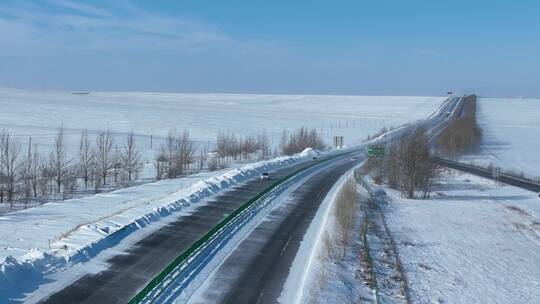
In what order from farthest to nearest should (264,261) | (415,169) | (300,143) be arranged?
(300,143)
(415,169)
(264,261)

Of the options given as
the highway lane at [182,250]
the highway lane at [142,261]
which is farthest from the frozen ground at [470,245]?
the highway lane at [142,261]

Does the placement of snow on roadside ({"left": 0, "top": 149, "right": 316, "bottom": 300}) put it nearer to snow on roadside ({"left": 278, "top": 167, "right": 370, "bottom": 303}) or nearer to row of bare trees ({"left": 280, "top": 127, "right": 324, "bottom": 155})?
snow on roadside ({"left": 278, "top": 167, "right": 370, "bottom": 303})

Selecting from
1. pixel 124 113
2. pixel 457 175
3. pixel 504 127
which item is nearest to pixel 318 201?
pixel 457 175

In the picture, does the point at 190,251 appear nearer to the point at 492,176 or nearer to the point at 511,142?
the point at 492,176

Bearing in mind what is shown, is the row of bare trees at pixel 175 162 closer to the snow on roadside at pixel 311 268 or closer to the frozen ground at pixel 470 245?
the frozen ground at pixel 470 245

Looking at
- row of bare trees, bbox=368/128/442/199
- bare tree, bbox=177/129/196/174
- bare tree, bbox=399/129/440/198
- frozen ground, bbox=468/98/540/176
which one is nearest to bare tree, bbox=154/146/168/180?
bare tree, bbox=177/129/196/174

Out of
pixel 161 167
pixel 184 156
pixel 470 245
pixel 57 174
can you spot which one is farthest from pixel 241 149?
pixel 470 245
